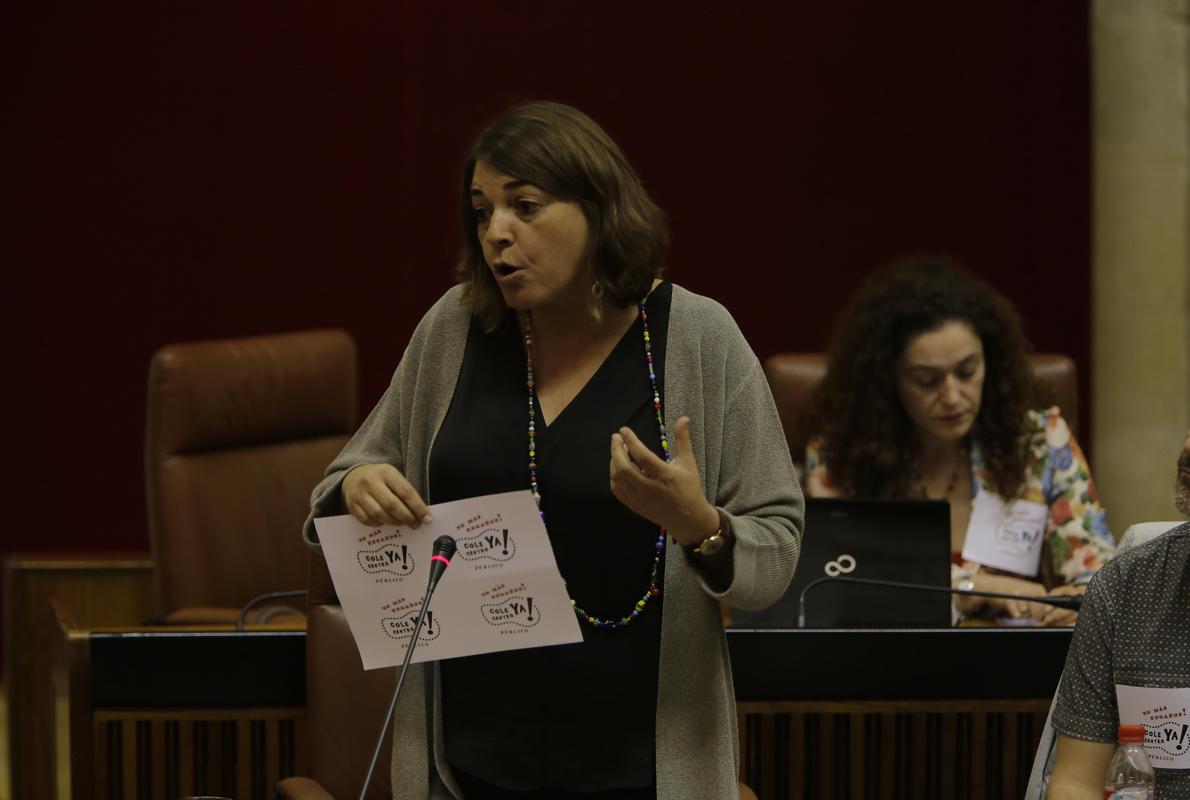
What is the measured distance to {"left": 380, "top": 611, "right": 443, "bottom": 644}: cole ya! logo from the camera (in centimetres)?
173

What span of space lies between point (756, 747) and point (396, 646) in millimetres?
A: 1022

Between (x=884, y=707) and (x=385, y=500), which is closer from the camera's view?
(x=385, y=500)

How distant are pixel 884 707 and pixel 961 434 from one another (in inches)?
36.0

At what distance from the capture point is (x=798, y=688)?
2631 millimetres

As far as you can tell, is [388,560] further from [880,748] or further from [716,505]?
[880,748]

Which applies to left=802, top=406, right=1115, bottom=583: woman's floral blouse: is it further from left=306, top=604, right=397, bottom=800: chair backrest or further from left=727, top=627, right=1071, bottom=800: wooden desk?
left=306, top=604, right=397, bottom=800: chair backrest

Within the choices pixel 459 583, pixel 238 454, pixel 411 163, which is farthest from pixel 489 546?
pixel 411 163

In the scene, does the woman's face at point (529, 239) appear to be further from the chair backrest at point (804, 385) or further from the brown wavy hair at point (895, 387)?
the chair backrest at point (804, 385)

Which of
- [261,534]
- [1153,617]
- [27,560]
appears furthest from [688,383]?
[27,560]

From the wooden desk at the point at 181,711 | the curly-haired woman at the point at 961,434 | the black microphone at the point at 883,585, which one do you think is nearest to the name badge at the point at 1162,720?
the black microphone at the point at 883,585

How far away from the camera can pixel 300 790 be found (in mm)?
2289

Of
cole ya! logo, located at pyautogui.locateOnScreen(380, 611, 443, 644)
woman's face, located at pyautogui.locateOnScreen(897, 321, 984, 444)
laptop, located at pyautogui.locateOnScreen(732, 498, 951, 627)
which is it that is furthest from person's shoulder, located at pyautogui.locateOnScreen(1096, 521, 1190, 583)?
woman's face, located at pyautogui.locateOnScreen(897, 321, 984, 444)

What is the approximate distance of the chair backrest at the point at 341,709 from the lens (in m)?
2.49

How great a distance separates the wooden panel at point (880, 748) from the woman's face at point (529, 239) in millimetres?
1083
